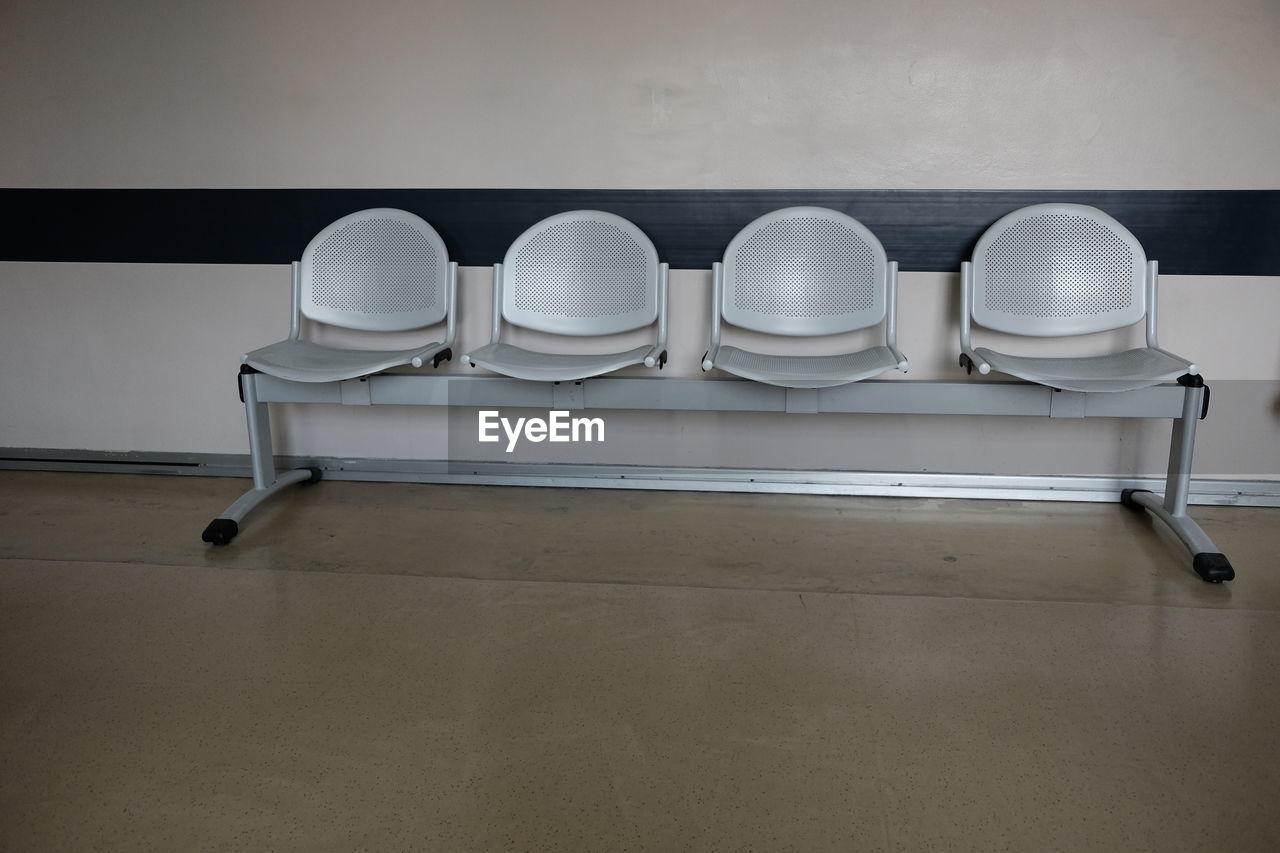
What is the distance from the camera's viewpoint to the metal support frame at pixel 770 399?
255 centimetres

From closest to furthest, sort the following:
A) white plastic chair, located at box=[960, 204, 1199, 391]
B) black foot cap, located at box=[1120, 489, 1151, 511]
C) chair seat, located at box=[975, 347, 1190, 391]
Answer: chair seat, located at box=[975, 347, 1190, 391], white plastic chair, located at box=[960, 204, 1199, 391], black foot cap, located at box=[1120, 489, 1151, 511]

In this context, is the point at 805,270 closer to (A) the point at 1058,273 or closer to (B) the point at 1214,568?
A: (A) the point at 1058,273

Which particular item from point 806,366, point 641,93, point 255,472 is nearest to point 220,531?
point 255,472

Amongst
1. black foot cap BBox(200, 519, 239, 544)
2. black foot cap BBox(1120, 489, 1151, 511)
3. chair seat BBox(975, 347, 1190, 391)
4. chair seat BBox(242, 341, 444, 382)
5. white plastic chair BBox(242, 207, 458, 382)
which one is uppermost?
white plastic chair BBox(242, 207, 458, 382)

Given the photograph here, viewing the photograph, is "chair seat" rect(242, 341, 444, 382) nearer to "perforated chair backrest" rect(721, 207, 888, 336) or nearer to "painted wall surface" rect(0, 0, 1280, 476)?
"painted wall surface" rect(0, 0, 1280, 476)

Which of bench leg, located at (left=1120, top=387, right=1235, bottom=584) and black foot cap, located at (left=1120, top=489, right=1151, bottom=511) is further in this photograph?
black foot cap, located at (left=1120, top=489, right=1151, bottom=511)

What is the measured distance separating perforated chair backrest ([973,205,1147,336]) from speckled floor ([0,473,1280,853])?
0.62 metres

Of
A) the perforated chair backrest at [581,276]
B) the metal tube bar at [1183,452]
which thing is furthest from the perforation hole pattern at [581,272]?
the metal tube bar at [1183,452]

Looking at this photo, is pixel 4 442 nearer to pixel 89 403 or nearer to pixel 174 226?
pixel 89 403

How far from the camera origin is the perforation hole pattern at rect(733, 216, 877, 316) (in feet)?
9.19

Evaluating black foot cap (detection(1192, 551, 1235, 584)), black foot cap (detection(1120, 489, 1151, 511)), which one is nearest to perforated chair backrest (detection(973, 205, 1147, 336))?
black foot cap (detection(1120, 489, 1151, 511))

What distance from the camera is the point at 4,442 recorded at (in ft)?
11.2

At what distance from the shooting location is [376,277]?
2.96 m

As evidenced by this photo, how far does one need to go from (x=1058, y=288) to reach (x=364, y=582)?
2200mm
